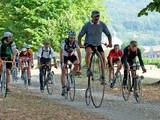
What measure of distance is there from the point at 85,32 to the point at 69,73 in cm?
307

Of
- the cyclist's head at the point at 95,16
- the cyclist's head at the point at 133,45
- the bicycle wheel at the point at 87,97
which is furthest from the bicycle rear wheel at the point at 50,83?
the cyclist's head at the point at 95,16

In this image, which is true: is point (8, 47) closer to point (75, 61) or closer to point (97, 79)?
point (75, 61)

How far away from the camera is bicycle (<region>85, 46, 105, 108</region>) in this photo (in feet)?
43.5

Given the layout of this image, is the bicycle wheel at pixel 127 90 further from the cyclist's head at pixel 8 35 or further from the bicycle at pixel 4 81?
the cyclist's head at pixel 8 35

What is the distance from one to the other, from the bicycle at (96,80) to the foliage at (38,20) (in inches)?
1850

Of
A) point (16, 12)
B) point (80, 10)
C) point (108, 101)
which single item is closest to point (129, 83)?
point (108, 101)

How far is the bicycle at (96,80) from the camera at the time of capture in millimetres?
13258

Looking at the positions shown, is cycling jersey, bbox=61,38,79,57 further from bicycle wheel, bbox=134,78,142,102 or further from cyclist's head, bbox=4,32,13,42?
bicycle wheel, bbox=134,78,142,102

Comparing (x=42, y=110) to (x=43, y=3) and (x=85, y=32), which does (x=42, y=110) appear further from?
(x=43, y=3)

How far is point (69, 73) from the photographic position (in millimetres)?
16234

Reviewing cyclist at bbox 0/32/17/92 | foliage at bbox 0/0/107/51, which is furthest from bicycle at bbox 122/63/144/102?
foliage at bbox 0/0/107/51

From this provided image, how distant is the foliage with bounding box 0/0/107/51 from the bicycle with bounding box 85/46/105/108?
46997mm

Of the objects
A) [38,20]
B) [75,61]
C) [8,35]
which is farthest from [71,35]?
[38,20]

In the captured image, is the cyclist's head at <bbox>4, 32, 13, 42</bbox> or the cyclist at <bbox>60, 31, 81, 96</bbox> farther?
the cyclist's head at <bbox>4, 32, 13, 42</bbox>
